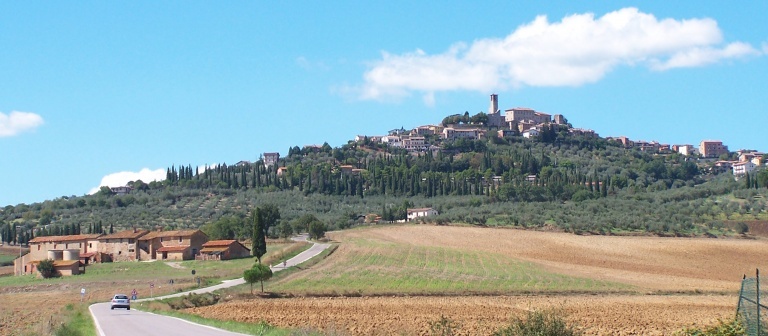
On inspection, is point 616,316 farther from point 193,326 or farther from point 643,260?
point 643,260

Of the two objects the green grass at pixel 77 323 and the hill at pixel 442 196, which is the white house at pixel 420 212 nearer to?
the hill at pixel 442 196

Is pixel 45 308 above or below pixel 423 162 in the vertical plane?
below

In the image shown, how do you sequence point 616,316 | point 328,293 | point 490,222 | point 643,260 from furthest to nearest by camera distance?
point 490,222, point 643,260, point 328,293, point 616,316

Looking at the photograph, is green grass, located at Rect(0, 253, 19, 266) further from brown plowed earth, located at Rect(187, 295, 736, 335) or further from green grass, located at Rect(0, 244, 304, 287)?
brown plowed earth, located at Rect(187, 295, 736, 335)

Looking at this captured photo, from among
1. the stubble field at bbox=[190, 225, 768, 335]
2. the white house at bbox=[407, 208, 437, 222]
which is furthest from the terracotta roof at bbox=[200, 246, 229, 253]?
the white house at bbox=[407, 208, 437, 222]

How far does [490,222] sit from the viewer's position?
111625 mm

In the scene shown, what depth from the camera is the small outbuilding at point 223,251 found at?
273ft

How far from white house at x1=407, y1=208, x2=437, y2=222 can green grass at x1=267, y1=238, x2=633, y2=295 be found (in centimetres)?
4430

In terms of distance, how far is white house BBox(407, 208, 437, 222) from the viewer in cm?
12740

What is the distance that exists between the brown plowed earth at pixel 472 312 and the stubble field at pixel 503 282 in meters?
0.05

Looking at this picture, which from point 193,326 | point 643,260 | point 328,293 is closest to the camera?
point 193,326

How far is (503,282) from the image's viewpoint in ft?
186

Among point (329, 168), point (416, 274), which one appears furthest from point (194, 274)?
point (329, 168)

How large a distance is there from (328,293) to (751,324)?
36.4 m
